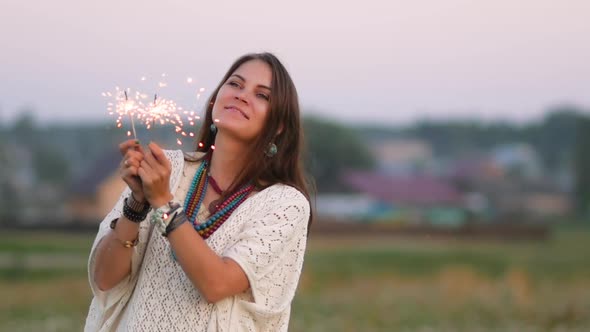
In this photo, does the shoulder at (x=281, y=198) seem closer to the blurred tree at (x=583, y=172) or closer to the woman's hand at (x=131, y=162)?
the woman's hand at (x=131, y=162)

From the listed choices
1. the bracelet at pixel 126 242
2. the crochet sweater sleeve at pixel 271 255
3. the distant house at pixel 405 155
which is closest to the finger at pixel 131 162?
the bracelet at pixel 126 242

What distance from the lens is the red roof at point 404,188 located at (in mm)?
76812

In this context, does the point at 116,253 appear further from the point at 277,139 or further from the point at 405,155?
the point at 405,155

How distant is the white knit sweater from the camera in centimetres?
328

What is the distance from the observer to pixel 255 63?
3.57 m

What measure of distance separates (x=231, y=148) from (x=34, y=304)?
46.4 ft

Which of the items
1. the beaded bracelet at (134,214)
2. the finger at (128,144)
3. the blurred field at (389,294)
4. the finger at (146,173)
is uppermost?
the finger at (128,144)

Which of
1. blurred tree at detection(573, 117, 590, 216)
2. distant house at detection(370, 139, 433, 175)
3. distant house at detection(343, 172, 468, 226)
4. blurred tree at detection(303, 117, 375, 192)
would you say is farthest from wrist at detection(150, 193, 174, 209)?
distant house at detection(370, 139, 433, 175)

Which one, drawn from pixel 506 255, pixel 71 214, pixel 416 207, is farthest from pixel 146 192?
pixel 416 207

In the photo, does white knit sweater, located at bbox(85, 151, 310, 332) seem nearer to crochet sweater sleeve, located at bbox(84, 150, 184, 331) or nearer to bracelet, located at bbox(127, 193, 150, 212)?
crochet sweater sleeve, located at bbox(84, 150, 184, 331)

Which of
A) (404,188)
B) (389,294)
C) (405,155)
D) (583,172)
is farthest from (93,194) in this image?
(405,155)

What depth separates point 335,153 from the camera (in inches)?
3324

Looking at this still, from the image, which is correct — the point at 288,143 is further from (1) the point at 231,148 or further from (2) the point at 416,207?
(2) the point at 416,207

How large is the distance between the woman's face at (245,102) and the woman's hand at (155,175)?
0.37 metres
